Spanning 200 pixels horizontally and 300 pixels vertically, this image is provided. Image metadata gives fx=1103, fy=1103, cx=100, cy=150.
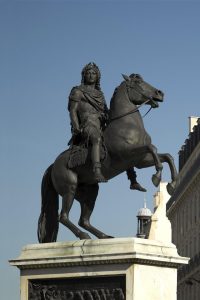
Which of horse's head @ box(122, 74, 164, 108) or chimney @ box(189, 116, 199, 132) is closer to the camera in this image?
horse's head @ box(122, 74, 164, 108)

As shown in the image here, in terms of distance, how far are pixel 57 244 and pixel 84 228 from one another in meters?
1.20

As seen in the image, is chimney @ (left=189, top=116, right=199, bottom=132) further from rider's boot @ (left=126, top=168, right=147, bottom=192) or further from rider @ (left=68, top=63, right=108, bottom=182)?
rider's boot @ (left=126, top=168, right=147, bottom=192)

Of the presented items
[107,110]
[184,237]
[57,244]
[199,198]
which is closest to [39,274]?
[57,244]

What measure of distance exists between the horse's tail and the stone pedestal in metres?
1.27

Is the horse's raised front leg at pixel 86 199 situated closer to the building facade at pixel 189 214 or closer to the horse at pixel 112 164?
the horse at pixel 112 164

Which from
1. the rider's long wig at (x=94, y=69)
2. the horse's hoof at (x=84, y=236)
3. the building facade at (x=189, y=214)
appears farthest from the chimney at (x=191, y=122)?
the horse's hoof at (x=84, y=236)

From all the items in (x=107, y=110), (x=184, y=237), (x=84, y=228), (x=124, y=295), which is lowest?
(x=124, y=295)

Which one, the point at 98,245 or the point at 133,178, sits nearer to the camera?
the point at 98,245

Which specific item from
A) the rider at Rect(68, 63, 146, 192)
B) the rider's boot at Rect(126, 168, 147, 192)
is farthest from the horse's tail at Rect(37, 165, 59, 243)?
the rider's boot at Rect(126, 168, 147, 192)

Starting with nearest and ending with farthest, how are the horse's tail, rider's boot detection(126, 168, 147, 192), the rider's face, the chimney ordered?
rider's boot detection(126, 168, 147, 192) → the rider's face → the horse's tail → the chimney

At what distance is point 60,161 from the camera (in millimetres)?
19875

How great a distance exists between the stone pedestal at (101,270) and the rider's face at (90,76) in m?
3.26

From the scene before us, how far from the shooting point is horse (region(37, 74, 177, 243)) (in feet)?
62.1

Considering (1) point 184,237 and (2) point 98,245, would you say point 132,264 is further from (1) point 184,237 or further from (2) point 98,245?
(1) point 184,237
